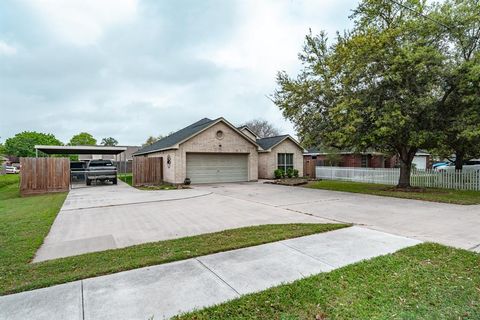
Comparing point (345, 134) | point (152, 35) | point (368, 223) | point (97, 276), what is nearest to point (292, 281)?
point (97, 276)

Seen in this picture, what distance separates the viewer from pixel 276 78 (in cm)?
1515

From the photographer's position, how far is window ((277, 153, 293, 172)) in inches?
896

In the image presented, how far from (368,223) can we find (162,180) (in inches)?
600

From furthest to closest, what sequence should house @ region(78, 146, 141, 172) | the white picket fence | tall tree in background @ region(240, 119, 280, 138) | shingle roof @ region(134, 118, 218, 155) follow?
tall tree in background @ region(240, 119, 280, 138) → house @ region(78, 146, 141, 172) → shingle roof @ region(134, 118, 218, 155) → the white picket fence

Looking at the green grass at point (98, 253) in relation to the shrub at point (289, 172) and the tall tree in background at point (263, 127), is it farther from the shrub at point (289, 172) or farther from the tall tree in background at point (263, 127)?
the tall tree in background at point (263, 127)

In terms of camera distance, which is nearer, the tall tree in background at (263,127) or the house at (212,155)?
the house at (212,155)

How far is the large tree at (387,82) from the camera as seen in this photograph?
429 inches

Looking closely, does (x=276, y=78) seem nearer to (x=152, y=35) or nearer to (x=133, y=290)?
(x=152, y=35)

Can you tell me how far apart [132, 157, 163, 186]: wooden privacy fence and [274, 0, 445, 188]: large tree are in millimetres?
11268

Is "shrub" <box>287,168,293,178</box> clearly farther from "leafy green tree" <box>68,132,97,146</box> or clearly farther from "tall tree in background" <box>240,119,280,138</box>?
"leafy green tree" <box>68,132,97,146</box>

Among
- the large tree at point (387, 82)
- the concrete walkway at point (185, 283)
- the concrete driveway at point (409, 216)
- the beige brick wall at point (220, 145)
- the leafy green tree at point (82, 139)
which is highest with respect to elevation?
the leafy green tree at point (82, 139)

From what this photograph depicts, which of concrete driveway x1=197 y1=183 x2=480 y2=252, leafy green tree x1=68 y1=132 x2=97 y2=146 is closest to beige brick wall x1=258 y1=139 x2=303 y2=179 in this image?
concrete driveway x1=197 y1=183 x2=480 y2=252

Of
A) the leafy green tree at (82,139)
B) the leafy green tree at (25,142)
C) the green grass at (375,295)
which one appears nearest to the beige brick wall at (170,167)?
the green grass at (375,295)

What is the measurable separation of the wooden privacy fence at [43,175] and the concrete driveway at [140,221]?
542 centimetres
